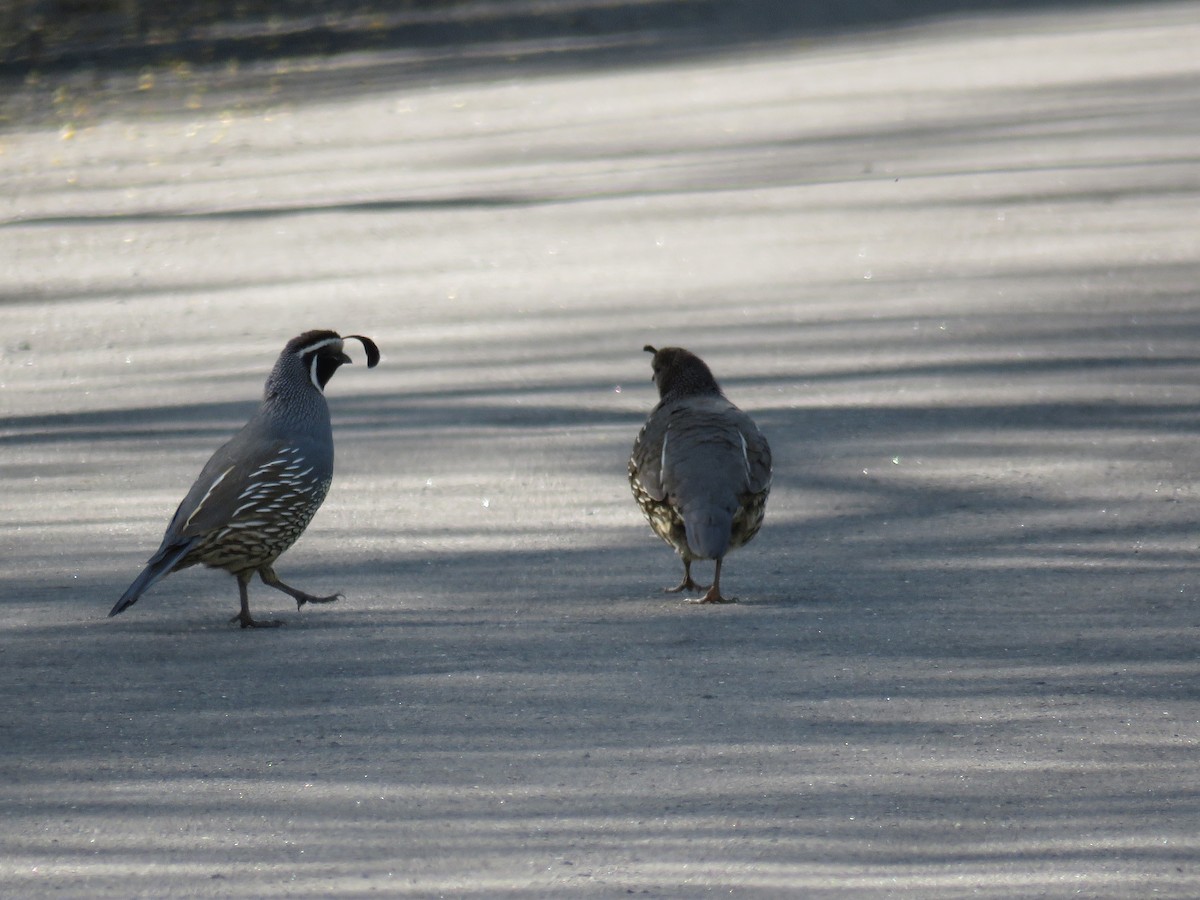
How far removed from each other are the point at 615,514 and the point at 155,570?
100 inches

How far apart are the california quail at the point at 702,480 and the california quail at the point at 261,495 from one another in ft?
4.11

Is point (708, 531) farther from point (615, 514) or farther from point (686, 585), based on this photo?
point (615, 514)

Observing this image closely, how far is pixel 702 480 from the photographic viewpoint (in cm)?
730

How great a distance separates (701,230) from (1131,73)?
8361 mm

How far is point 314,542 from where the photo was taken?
28.2ft

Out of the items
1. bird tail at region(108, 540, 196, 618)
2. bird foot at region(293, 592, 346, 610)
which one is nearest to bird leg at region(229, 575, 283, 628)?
bird foot at region(293, 592, 346, 610)

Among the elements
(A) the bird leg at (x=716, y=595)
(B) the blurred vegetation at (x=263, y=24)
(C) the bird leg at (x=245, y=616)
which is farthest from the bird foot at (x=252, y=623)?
(B) the blurred vegetation at (x=263, y=24)

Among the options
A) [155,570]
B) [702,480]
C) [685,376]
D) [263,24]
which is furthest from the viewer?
[263,24]

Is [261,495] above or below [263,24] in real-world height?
above

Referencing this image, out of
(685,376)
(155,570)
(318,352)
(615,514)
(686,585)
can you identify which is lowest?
(615,514)

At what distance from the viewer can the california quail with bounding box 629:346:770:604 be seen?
722cm

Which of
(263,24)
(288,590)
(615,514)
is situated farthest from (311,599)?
(263,24)

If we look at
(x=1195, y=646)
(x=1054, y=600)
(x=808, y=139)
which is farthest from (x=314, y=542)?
(x=808, y=139)

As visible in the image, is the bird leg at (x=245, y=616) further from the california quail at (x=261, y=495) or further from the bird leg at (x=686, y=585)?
the bird leg at (x=686, y=585)
